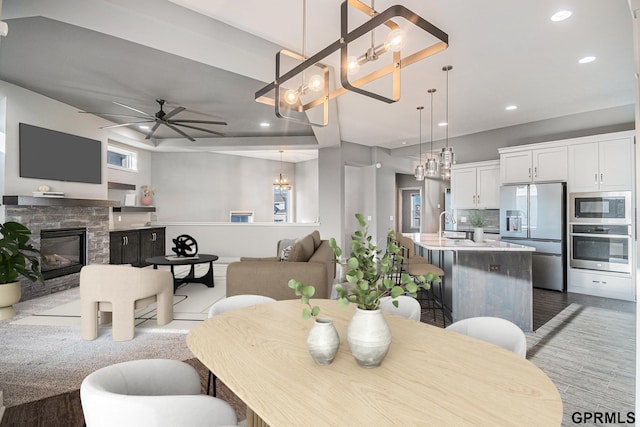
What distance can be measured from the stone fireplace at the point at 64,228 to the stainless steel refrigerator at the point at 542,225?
6.70 meters

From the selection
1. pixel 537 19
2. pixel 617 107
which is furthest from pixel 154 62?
pixel 617 107

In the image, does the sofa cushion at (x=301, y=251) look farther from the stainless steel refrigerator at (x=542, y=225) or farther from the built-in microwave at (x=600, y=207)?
the built-in microwave at (x=600, y=207)

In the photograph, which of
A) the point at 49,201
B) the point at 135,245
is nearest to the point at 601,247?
the point at 49,201

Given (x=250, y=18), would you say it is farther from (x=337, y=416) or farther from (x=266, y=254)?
(x=266, y=254)

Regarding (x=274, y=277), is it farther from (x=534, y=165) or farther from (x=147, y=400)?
(x=534, y=165)

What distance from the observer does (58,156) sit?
15.7 feet

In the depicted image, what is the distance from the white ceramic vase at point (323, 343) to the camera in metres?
1.00

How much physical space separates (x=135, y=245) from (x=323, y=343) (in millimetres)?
6669

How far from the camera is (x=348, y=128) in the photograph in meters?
5.99

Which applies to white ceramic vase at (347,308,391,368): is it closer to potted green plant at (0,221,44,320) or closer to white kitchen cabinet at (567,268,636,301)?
potted green plant at (0,221,44,320)

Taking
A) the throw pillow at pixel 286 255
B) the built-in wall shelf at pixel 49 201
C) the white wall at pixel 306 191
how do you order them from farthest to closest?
the white wall at pixel 306 191 < the built-in wall shelf at pixel 49 201 < the throw pillow at pixel 286 255

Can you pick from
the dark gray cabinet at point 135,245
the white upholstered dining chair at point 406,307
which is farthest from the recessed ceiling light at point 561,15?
the dark gray cabinet at point 135,245

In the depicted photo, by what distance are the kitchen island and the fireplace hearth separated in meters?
5.20

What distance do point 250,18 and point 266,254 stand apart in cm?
542
